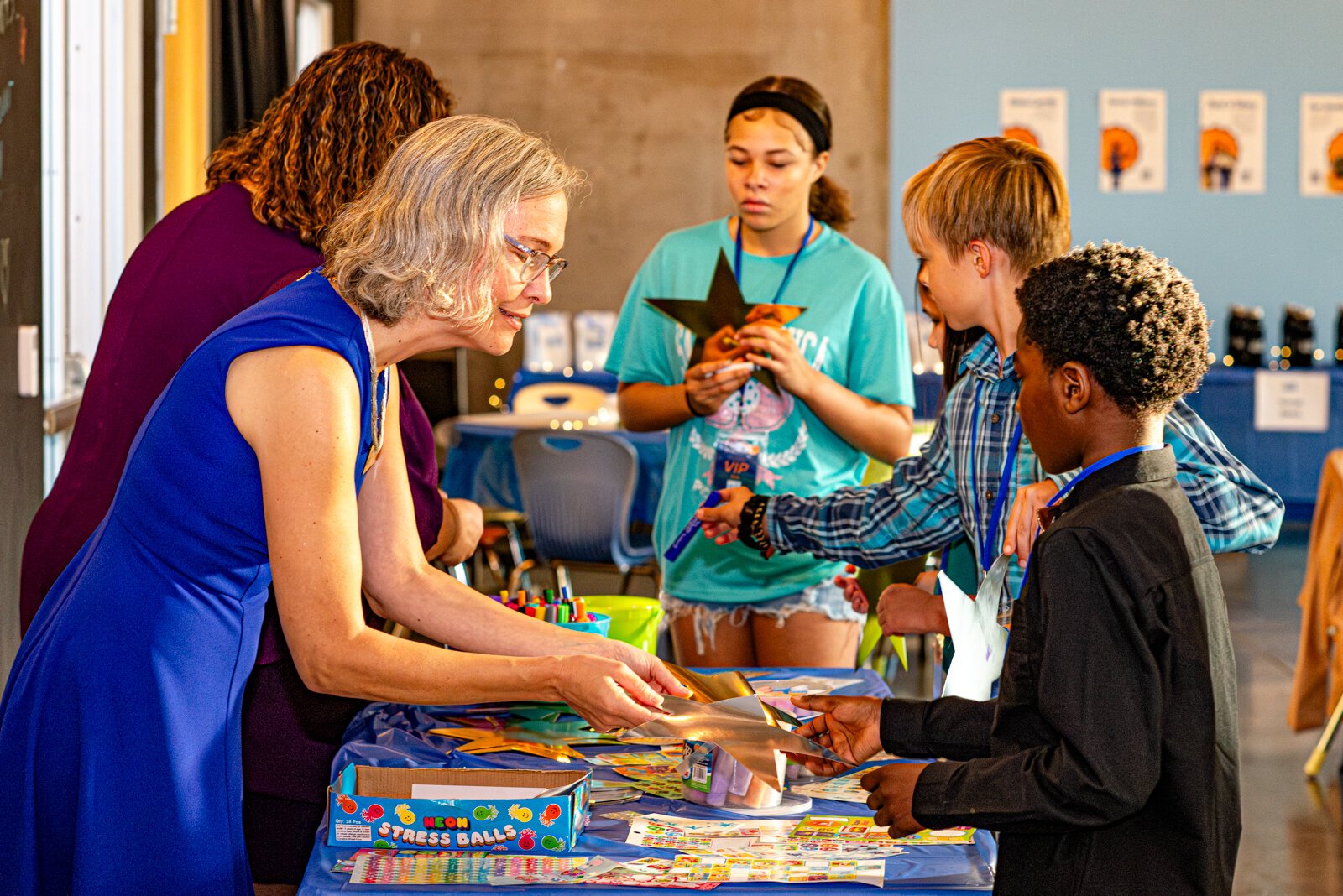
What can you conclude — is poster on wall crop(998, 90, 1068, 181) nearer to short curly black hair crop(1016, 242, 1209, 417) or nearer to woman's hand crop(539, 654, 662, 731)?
short curly black hair crop(1016, 242, 1209, 417)

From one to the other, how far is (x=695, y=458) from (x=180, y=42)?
3.18m

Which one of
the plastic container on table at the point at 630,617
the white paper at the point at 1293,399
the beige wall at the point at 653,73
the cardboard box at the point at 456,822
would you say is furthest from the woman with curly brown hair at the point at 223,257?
the beige wall at the point at 653,73

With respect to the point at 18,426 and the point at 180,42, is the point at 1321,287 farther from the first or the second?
the point at 18,426

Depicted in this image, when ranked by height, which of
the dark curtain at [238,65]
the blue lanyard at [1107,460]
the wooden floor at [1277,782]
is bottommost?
the wooden floor at [1277,782]

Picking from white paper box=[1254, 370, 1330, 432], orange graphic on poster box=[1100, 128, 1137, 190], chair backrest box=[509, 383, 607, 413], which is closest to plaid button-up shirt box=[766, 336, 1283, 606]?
chair backrest box=[509, 383, 607, 413]

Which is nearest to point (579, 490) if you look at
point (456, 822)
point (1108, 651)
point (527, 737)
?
point (527, 737)

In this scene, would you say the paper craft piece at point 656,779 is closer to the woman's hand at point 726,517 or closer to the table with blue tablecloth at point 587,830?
the table with blue tablecloth at point 587,830

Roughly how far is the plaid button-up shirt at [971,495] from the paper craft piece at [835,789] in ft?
1.23

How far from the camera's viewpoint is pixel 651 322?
286 centimetres

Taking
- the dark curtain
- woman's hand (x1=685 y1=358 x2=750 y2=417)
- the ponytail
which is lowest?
woman's hand (x1=685 y1=358 x2=750 y2=417)

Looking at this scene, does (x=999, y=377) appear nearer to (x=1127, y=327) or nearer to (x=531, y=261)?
(x=1127, y=327)

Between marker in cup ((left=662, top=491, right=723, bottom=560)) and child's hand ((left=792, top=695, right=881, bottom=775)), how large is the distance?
2.74ft

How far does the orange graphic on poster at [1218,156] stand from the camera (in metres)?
9.14

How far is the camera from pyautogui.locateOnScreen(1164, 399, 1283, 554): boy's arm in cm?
172
